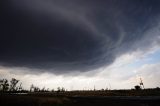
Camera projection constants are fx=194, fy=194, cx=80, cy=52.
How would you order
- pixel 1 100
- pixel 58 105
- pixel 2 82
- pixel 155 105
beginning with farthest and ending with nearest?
pixel 2 82 → pixel 1 100 → pixel 58 105 → pixel 155 105

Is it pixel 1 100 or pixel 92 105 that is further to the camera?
pixel 1 100

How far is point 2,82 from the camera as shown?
176875 mm

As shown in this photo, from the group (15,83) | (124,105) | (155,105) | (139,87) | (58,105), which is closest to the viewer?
(155,105)

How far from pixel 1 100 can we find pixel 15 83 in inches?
6282

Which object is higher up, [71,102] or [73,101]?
[73,101]

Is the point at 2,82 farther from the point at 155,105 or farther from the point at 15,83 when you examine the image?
the point at 155,105

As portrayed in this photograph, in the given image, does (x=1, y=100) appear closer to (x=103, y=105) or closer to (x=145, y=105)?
(x=103, y=105)

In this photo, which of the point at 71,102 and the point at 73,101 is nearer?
the point at 71,102

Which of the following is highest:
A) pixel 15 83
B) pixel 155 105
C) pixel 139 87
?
pixel 15 83

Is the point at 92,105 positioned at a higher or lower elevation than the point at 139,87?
lower

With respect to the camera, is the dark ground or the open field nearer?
the dark ground

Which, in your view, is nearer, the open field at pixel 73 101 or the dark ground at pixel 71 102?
the dark ground at pixel 71 102

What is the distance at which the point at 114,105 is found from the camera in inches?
1580

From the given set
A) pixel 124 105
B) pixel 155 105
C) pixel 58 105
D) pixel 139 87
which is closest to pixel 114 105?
pixel 124 105
